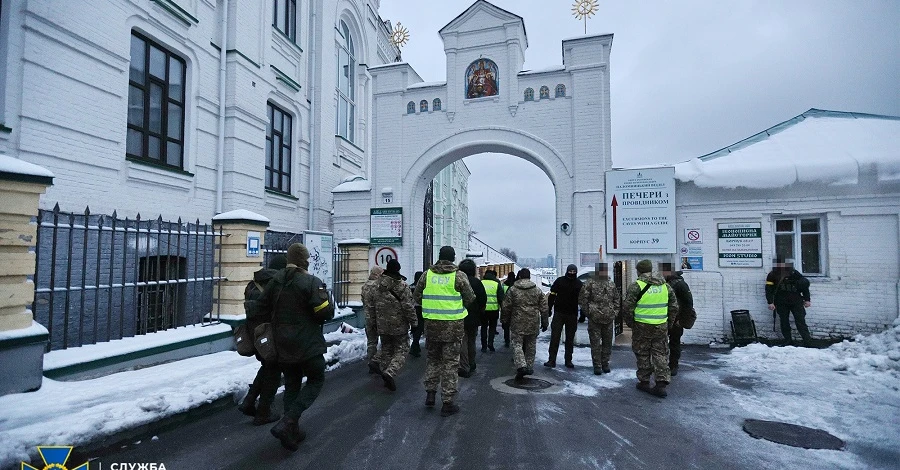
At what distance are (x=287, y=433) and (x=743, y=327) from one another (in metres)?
9.65

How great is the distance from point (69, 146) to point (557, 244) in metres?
10.7

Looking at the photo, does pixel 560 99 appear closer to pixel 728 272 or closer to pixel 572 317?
pixel 728 272

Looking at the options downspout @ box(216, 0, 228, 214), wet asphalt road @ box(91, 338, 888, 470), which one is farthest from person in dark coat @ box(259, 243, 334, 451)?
downspout @ box(216, 0, 228, 214)

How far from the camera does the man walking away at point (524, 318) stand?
6684 mm

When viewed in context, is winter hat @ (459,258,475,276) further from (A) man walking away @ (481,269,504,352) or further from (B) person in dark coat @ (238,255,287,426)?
(B) person in dark coat @ (238,255,287,426)

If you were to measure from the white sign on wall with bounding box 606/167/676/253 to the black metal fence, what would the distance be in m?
8.69

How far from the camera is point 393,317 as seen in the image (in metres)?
6.49

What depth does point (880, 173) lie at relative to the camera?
9.11 metres

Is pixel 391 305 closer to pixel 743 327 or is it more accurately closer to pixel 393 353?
pixel 393 353

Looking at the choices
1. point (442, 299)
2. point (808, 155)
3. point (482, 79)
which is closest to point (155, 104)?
point (442, 299)

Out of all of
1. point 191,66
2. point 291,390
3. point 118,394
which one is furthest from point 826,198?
point 191,66

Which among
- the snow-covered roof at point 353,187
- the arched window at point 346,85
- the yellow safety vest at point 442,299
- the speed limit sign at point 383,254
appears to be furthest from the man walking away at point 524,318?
the arched window at point 346,85

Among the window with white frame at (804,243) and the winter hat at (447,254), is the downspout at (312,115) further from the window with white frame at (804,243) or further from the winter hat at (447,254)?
the window with white frame at (804,243)

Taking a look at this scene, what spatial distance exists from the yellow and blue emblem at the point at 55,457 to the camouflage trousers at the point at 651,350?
6.35m
